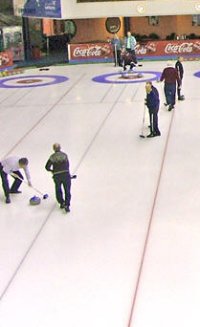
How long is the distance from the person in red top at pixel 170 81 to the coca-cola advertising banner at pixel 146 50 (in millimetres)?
12130

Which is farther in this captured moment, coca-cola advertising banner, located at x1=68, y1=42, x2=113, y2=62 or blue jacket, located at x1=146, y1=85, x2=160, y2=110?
coca-cola advertising banner, located at x1=68, y1=42, x2=113, y2=62

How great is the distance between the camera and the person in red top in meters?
15.2

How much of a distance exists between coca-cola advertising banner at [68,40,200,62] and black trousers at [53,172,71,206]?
19470mm

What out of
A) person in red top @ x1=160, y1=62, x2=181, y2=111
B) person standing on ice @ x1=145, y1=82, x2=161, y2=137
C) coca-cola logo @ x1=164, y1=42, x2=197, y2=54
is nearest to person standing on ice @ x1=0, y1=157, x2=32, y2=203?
person standing on ice @ x1=145, y1=82, x2=161, y2=137

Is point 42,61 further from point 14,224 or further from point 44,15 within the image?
point 14,224

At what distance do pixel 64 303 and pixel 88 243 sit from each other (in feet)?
5.34

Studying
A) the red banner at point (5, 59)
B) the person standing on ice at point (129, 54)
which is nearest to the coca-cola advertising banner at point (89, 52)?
the red banner at point (5, 59)

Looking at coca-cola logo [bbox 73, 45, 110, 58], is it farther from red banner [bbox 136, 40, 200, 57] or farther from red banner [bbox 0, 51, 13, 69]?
red banner [bbox 0, 51, 13, 69]

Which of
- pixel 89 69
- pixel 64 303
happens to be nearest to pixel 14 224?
pixel 64 303

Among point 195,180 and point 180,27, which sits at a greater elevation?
point 180,27

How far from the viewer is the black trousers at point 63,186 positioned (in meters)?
9.32

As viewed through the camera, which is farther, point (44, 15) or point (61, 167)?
point (44, 15)

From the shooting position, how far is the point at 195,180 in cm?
1067

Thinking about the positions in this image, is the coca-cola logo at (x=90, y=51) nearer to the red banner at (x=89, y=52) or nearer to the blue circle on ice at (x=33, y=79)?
the red banner at (x=89, y=52)
